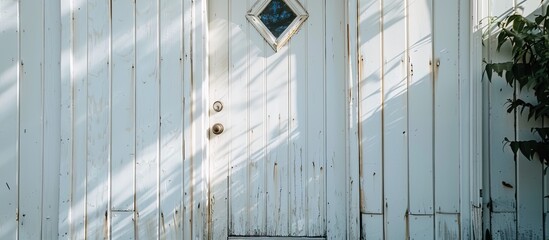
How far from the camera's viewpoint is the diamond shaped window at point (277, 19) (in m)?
2.82

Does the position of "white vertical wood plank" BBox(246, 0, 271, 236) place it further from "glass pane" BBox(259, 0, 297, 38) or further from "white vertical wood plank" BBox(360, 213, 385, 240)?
"white vertical wood plank" BBox(360, 213, 385, 240)

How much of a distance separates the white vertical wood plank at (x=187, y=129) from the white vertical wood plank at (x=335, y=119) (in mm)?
824

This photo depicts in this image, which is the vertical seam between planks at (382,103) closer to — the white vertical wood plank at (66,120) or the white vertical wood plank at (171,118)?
the white vertical wood plank at (171,118)

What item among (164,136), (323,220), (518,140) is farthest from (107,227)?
(518,140)

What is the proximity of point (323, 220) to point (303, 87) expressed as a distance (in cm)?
83

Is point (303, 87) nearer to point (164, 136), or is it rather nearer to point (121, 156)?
point (164, 136)

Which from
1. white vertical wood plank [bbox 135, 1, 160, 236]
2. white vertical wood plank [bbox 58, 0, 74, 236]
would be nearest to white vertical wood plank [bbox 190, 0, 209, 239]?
white vertical wood plank [bbox 135, 1, 160, 236]

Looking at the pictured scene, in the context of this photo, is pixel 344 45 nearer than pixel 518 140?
No

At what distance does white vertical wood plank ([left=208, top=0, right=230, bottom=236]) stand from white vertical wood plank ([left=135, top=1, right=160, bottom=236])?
33cm

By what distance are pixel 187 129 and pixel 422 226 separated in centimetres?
149

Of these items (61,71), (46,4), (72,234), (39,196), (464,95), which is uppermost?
(46,4)

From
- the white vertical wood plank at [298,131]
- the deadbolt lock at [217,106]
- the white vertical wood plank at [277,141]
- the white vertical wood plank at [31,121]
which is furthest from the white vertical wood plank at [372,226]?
the white vertical wood plank at [31,121]

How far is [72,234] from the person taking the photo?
2.74m

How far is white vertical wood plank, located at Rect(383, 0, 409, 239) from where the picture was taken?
2637 mm
